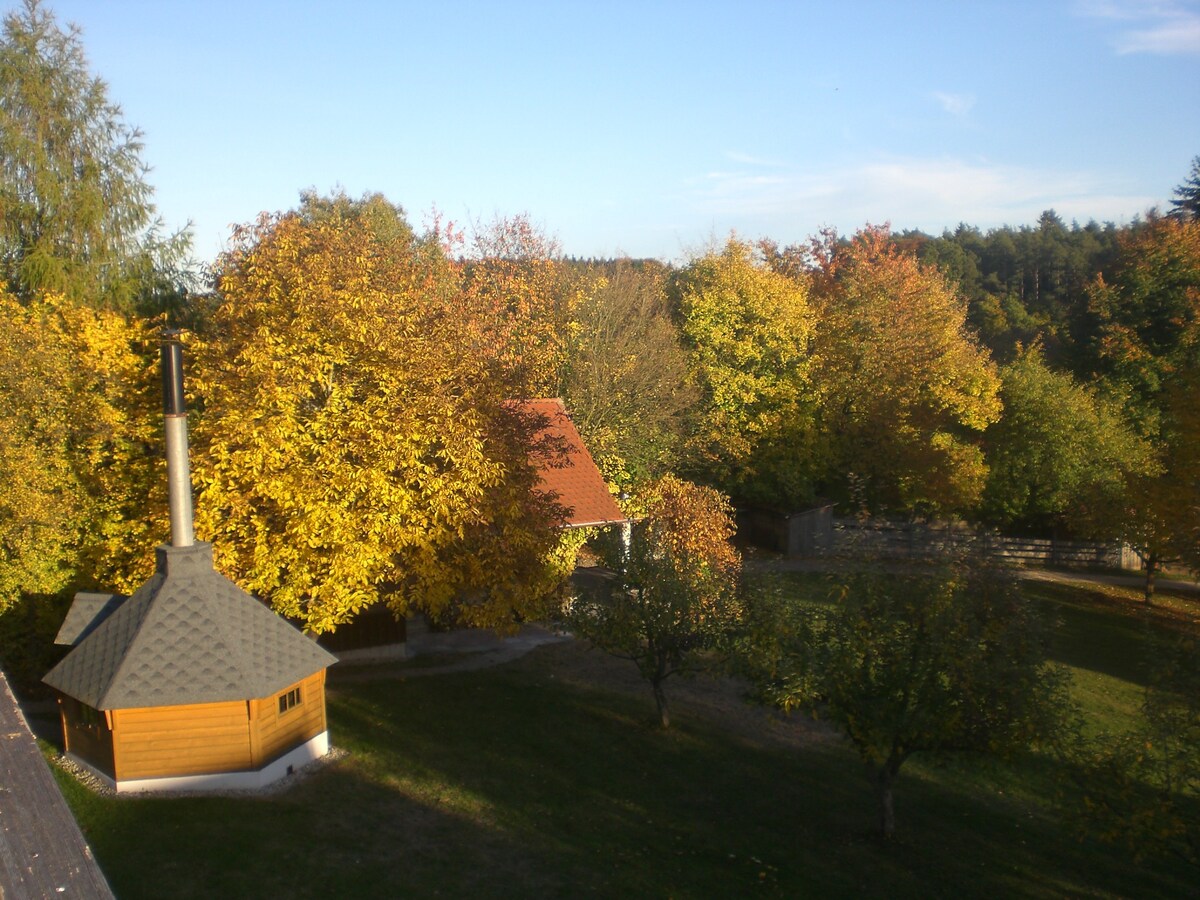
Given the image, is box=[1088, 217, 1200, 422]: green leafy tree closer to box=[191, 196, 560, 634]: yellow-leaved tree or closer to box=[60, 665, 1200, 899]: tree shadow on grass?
box=[60, 665, 1200, 899]: tree shadow on grass

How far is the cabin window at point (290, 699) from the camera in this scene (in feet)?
43.0

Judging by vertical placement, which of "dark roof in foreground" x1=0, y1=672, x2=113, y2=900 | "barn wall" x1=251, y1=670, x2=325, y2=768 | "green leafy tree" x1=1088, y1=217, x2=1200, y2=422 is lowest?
"barn wall" x1=251, y1=670, x2=325, y2=768

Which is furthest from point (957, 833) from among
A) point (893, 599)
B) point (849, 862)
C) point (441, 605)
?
point (441, 605)

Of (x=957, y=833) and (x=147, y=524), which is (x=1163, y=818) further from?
(x=147, y=524)

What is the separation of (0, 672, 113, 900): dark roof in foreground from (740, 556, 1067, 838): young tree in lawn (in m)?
7.55

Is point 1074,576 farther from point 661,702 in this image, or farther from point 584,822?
point 584,822

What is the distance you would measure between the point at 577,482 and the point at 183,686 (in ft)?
43.9

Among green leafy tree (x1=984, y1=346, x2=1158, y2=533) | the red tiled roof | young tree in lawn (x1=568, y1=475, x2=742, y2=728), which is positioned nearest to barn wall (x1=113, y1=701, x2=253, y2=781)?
young tree in lawn (x1=568, y1=475, x2=742, y2=728)

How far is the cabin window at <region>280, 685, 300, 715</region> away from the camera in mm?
13117

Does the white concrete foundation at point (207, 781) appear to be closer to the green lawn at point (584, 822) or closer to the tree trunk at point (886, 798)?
the green lawn at point (584, 822)

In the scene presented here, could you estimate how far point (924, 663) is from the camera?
427 inches

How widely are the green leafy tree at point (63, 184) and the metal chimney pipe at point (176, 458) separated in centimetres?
859

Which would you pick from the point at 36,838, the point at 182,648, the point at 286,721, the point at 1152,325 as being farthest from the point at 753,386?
the point at 36,838

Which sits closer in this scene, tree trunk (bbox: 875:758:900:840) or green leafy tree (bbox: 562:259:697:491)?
tree trunk (bbox: 875:758:900:840)
